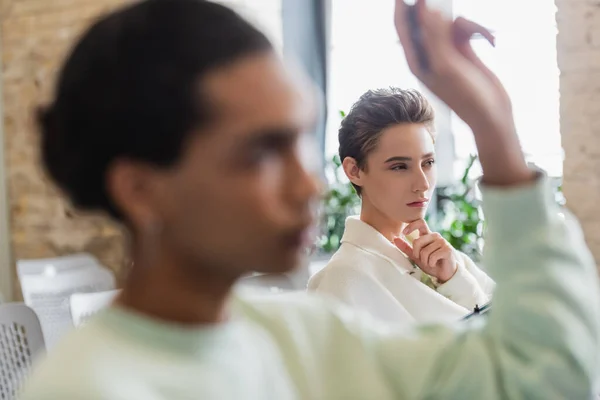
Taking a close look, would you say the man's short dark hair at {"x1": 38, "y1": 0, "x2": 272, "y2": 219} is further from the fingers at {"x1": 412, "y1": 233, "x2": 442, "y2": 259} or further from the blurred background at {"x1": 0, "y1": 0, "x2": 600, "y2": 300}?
the blurred background at {"x1": 0, "y1": 0, "x2": 600, "y2": 300}

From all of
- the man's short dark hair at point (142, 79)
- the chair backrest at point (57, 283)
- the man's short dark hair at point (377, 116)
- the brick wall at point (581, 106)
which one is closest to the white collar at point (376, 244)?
the man's short dark hair at point (377, 116)

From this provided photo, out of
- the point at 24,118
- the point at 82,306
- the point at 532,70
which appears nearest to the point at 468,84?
the point at 82,306

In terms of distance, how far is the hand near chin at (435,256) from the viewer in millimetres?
1622

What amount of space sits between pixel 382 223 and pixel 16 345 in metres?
0.97

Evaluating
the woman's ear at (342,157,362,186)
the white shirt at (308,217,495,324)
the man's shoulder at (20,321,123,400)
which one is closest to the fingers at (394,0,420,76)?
the man's shoulder at (20,321,123,400)

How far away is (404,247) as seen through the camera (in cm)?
171

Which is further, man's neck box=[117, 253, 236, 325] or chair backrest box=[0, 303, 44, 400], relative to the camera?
chair backrest box=[0, 303, 44, 400]

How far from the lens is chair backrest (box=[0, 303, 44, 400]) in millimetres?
2000

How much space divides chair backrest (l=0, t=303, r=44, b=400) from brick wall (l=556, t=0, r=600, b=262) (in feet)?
6.62

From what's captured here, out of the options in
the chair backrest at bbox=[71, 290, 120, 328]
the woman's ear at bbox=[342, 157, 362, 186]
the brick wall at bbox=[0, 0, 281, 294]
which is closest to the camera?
the woman's ear at bbox=[342, 157, 362, 186]

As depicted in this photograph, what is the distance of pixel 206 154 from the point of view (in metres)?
0.51

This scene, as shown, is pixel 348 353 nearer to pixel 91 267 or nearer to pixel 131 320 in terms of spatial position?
pixel 131 320

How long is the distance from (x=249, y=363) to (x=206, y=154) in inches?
6.5

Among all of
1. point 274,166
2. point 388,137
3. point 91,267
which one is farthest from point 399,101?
point 91,267
